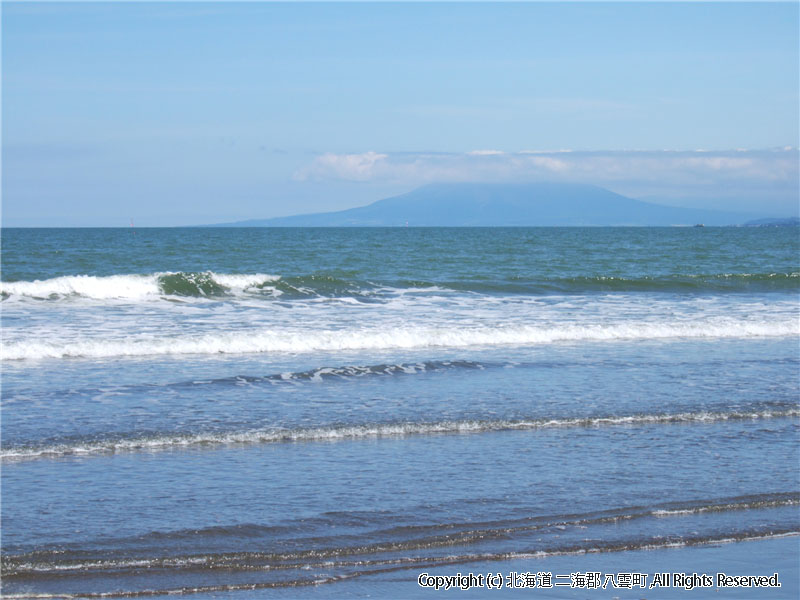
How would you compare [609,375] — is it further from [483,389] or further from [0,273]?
[0,273]

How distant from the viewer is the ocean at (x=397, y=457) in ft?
18.5

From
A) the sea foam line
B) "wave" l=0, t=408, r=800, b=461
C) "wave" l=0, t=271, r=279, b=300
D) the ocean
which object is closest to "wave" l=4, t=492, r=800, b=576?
the ocean

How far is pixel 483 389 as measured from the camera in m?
11.5

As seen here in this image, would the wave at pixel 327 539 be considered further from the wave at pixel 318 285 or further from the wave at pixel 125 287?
the wave at pixel 318 285

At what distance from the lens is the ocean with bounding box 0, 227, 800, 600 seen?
5648mm

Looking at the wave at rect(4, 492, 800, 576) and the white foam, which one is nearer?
the wave at rect(4, 492, 800, 576)

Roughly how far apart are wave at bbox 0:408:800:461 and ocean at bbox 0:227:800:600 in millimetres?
32

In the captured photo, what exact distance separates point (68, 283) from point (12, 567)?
20.4 metres

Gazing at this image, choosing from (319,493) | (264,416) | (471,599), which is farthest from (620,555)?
(264,416)

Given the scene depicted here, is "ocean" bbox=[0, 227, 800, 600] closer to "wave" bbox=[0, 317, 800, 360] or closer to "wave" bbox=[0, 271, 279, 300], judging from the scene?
"wave" bbox=[0, 317, 800, 360]

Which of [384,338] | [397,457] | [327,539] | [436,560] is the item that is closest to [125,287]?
[384,338]

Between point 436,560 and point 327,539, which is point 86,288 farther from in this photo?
point 436,560

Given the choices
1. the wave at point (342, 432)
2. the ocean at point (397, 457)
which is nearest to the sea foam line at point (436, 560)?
the ocean at point (397, 457)

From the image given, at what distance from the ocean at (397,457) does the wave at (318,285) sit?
518 centimetres
